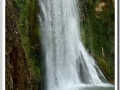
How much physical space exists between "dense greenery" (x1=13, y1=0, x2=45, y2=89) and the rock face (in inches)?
1.3

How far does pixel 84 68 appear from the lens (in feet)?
7.14

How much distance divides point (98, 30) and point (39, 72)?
1.54ft

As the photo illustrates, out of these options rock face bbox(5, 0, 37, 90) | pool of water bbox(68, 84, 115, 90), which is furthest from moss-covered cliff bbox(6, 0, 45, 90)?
pool of water bbox(68, 84, 115, 90)

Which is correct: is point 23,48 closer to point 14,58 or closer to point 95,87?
point 14,58

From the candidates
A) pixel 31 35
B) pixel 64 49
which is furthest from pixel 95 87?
pixel 31 35

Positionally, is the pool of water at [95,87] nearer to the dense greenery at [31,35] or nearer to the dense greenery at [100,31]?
the dense greenery at [100,31]

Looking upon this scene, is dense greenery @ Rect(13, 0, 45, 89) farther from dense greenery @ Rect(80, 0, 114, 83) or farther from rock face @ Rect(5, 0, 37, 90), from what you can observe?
dense greenery @ Rect(80, 0, 114, 83)

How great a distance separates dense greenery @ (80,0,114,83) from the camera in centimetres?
Answer: 218

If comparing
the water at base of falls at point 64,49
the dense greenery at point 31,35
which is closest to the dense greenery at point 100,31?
the water at base of falls at point 64,49

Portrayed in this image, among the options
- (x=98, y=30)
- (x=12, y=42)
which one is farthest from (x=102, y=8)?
(x=12, y=42)

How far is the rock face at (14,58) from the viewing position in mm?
1874

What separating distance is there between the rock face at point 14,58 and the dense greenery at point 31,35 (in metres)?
0.03

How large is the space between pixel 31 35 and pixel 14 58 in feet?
0.60

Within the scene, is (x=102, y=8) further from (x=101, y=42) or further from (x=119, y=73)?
(x=119, y=73)
